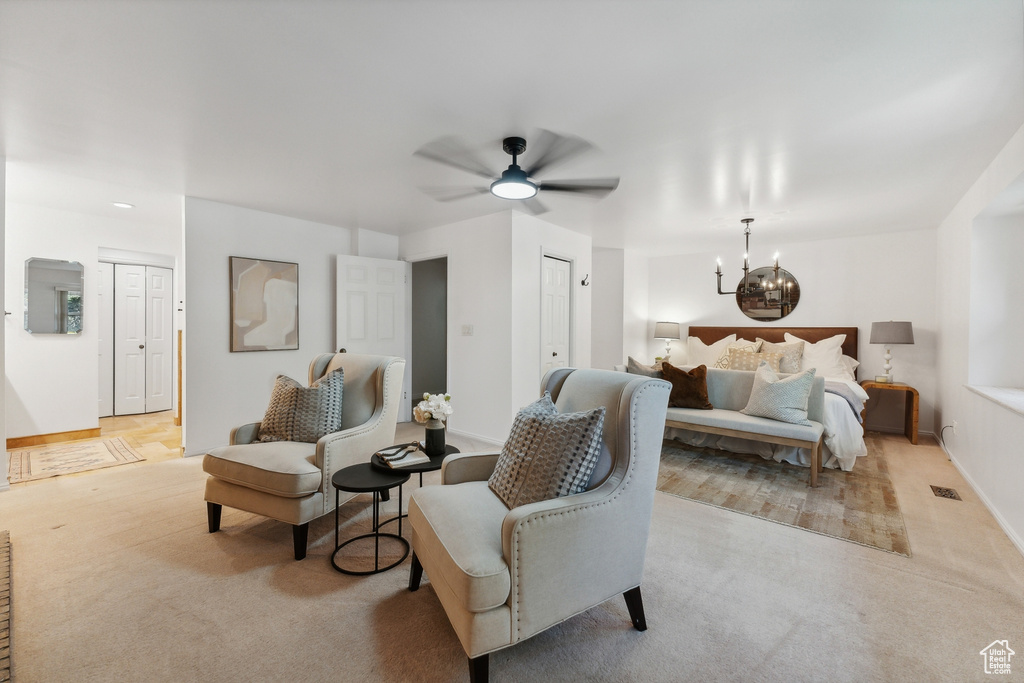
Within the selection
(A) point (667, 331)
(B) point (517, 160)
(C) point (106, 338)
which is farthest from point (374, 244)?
(A) point (667, 331)

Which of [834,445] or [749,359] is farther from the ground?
[749,359]

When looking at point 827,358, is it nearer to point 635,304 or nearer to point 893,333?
point 893,333

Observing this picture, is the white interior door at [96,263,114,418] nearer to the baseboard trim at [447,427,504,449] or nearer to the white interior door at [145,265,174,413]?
the white interior door at [145,265,174,413]

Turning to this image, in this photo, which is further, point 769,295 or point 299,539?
point 769,295

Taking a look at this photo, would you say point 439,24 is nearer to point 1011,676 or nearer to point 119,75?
point 119,75

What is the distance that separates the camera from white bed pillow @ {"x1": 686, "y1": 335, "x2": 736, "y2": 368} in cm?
608

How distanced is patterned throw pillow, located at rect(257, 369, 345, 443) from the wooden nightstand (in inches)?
215

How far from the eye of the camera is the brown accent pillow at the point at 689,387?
401 centimetres

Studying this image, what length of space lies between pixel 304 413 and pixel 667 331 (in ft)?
17.4

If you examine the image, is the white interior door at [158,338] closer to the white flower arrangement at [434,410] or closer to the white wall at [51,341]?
the white wall at [51,341]

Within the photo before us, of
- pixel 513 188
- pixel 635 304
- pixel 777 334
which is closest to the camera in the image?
pixel 513 188

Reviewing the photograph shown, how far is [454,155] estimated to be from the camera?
2896mm

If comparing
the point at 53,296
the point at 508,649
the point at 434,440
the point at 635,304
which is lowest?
the point at 508,649

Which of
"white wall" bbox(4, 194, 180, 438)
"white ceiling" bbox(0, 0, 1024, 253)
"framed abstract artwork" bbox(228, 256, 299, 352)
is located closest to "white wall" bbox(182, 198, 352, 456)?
"framed abstract artwork" bbox(228, 256, 299, 352)
